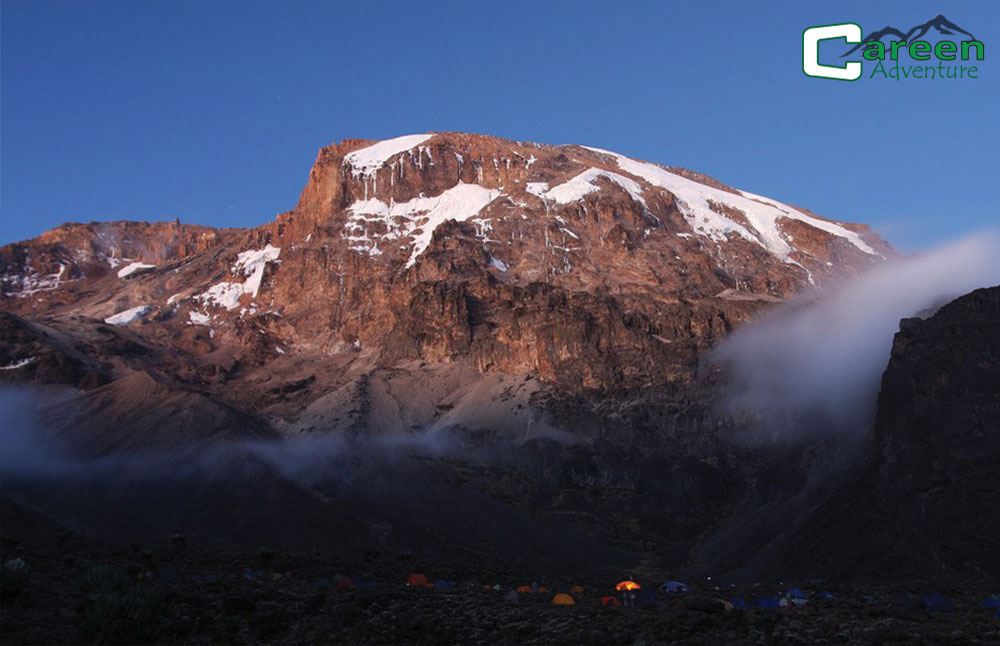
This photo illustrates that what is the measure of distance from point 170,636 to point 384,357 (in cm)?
14293

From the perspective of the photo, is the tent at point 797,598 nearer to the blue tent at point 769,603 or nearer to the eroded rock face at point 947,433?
the blue tent at point 769,603

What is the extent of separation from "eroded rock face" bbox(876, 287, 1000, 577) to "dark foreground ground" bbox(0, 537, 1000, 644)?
36.9 metres

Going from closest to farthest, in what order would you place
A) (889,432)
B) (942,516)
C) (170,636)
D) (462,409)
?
(170,636)
(942,516)
(889,432)
(462,409)

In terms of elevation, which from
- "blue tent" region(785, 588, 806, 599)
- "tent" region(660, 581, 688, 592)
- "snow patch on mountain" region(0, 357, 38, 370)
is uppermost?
"snow patch on mountain" region(0, 357, 38, 370)

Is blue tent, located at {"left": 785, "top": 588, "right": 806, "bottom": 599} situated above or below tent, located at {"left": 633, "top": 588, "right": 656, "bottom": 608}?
below

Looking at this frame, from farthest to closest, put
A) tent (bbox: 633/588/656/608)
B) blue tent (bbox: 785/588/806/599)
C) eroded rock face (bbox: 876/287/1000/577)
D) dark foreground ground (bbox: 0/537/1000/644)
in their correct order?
eroded rock face (bbox: 876/287/1000/577) < blue tent (bbox: 785/588/806/599) < tent (bbox: 633/588/656/608) < dark foreground ground (bbox: 0/537/1000/644)

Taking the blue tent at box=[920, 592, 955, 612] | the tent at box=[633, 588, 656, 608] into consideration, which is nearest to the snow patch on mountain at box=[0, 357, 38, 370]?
the tent at box=[633, 588, 656, 608]

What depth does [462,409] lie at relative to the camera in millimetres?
165000

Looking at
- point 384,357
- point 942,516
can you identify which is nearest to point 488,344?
point 384,357

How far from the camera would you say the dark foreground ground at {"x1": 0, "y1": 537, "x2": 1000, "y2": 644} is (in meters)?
41.9

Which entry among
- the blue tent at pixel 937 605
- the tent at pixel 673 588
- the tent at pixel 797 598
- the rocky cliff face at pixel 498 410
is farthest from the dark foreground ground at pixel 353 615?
the rocky cliff face at pixel 498 410

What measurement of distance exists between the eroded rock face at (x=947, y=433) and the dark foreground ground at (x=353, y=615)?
36874mm

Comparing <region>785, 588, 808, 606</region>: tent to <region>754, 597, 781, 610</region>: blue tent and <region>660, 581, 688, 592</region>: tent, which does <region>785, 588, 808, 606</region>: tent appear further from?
<region>660, 581, 688, 592</region>: tent

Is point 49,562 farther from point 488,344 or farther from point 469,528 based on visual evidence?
point 488,344
